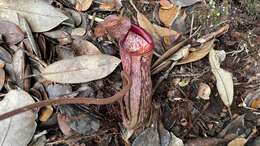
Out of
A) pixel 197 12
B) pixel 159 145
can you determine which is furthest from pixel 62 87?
pixel 197 12

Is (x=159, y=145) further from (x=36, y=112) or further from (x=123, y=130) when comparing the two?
(x=36, y=112)

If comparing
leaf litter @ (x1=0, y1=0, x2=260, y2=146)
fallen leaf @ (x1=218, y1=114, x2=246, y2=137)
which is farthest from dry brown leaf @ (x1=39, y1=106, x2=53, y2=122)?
fallen leaf @ (x1=218, y1=114, x2=246, y2=137)

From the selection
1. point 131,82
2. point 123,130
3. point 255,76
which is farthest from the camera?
point 255,76

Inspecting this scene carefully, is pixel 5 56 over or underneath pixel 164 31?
underneath

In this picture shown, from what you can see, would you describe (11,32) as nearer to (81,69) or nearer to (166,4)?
(81,69)

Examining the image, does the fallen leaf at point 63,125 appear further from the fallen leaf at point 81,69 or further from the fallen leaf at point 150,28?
the fallen leaf at point 150,28

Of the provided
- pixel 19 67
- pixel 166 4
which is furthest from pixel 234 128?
pixel 19 67
